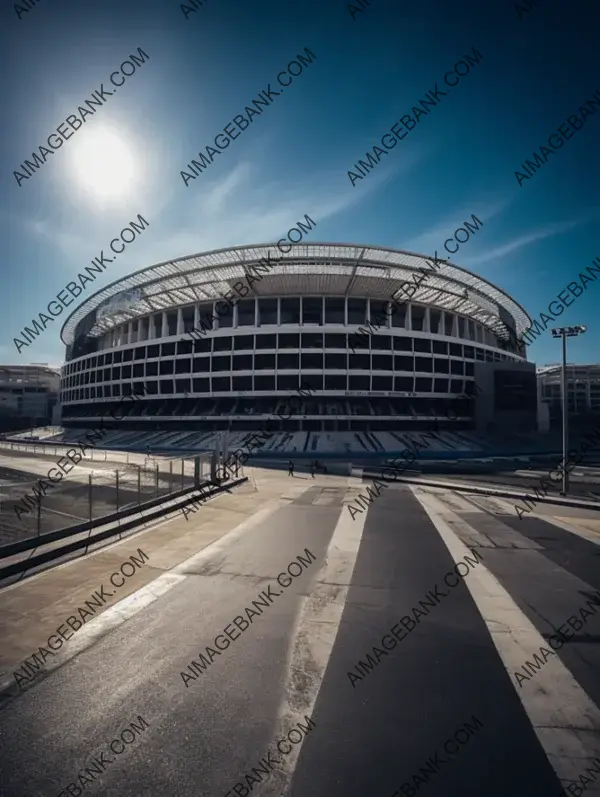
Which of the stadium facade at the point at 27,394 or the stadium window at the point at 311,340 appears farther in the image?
the stadium facade at the point at 27,394

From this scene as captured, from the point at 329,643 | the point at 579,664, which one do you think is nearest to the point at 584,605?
the point at 579,664

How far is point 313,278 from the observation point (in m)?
46.5

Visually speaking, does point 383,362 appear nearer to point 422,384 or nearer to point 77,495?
point 422,384

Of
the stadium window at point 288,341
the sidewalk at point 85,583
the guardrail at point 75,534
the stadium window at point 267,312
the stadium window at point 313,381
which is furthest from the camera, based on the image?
the stadium window at point 267,312

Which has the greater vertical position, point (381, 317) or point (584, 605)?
point (381, 317)

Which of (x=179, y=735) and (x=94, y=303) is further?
(x=94, y=303)

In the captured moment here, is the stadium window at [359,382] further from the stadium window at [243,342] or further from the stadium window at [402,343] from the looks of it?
the stadium window at [243,342]

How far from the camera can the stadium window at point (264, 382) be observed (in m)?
48.8

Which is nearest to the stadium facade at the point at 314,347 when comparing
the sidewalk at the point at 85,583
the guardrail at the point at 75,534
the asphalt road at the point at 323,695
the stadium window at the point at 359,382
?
the stadium window at the point at 359,382

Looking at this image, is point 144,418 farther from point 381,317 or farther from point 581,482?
point 581,482

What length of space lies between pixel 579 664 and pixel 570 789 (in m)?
2.05

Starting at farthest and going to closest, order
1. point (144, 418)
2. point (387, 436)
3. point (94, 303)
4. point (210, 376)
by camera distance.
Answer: point (94, 303) < point (144, 418) < point (210, 376) < point (387, 436)

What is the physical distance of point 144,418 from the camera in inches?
2165

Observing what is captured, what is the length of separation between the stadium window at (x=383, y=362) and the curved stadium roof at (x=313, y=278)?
844 cm
